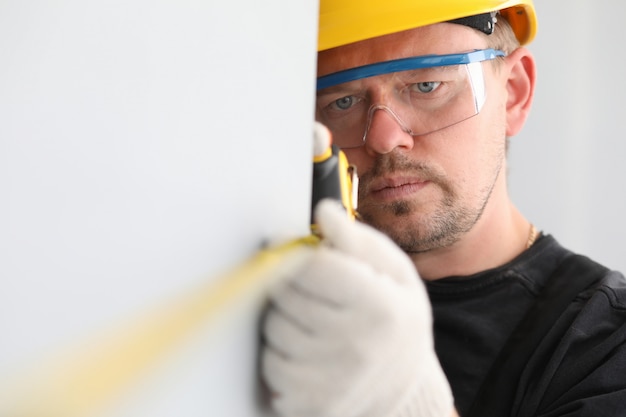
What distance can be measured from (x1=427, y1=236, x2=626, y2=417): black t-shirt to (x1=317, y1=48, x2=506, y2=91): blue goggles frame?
42 centimetres

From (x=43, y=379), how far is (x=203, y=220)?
0.61 feet

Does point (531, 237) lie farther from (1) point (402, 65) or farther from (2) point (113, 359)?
(2) point (113, 359)

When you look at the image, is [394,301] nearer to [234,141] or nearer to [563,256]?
[234,141]

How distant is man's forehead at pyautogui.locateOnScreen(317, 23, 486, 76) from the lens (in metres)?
1.48

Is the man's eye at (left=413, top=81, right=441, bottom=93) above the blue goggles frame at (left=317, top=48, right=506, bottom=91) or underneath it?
underneath

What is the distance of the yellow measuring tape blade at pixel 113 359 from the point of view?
0.51 metres

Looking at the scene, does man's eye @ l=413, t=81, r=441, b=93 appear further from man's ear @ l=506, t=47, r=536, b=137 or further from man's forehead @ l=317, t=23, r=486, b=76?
man's ear @ l=506, t=47, r=536, b=137

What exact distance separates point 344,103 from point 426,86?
17cm

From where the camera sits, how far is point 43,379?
1.69 feet

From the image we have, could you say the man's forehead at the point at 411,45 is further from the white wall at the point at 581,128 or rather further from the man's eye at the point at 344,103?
the white wall at the point at 581,128

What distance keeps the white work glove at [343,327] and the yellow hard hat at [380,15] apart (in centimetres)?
81

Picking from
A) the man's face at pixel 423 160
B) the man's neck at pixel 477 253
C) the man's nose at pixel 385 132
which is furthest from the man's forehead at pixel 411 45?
the man's neck at pixel 477 253

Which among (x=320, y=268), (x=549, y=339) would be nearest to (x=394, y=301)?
(x=320, y=268)

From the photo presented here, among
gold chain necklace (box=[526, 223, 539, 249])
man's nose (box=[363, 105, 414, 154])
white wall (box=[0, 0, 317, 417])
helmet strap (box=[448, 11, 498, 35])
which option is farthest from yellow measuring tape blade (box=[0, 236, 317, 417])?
gold chain necklace (box=[526, 223, 539, 249])
